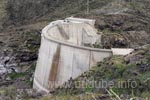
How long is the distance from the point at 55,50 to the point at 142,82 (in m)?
11.3

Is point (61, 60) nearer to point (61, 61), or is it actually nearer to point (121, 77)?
point (61, 61)

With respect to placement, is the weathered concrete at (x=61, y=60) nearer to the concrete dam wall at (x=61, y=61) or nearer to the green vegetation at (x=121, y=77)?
the concrete dam wall at (x=61, y=61)

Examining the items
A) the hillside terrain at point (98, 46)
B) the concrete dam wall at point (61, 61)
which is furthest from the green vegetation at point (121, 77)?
the concrete dam wall at point (61, 61)

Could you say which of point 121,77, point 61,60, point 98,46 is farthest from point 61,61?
point 98,46

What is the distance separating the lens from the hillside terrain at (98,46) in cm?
3253

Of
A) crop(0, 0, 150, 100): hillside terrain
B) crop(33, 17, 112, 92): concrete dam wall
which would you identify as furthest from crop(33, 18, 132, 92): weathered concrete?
crop(0, 0, 150, 100): hillside terrain

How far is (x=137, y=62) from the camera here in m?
33.4

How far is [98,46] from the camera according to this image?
173 ft

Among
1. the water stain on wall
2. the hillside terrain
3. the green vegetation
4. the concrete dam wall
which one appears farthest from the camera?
the water stain on wall

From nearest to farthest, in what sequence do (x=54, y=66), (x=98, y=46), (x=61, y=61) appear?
(x=61, y=61)
(x=54, y=66)
(x=98, y=46)

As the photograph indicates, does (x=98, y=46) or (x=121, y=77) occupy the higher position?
(x=121, y=77)

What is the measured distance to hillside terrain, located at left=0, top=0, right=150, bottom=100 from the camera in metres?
32.5

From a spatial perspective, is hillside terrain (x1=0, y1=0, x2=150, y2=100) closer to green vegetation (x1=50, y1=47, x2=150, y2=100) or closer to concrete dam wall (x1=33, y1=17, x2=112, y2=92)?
green vegetation (x1=50, y1=47, x2=150, y2=100)

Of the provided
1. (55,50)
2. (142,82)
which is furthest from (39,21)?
(142,82)
